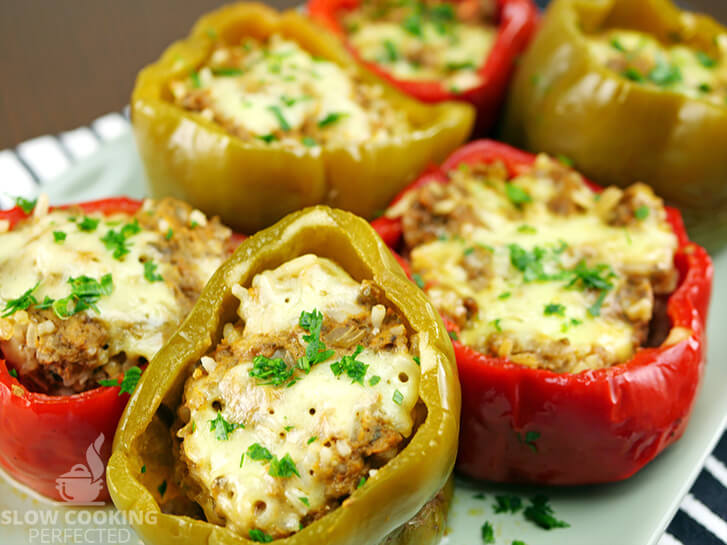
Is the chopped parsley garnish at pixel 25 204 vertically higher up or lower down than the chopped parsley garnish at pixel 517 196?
higher up

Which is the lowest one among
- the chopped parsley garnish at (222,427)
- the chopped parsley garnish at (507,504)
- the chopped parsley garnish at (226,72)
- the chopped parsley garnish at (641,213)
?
the chopped parsley garnish at (507,504)

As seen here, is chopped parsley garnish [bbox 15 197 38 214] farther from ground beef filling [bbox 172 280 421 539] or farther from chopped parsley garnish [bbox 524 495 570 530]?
chopped parsley garnish [bbox 524 495 570 530]

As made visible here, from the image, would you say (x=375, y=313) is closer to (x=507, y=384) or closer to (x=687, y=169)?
(x=507, y=384)

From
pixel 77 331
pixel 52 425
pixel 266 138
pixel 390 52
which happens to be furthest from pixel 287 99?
pixel 52 425

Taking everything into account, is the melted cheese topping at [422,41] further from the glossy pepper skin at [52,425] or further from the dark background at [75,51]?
the glossy pepper skin at [52,425]

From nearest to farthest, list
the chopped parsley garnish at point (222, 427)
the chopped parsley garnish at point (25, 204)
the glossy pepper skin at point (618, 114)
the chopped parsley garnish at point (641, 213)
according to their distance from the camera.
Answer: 1. the chopped parsley garnish at point (222, 427)
2. the chopped parsley garnish at point (25, 204)
3. the chopped parsley garnish at point (641, 213)
4. the glossy pepper skin at point (618, 114)

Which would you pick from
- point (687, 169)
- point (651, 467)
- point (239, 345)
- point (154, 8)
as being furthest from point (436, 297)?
point (154, 8)

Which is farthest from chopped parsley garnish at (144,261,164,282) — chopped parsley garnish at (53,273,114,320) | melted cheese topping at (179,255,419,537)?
melted cheese topping at (179,255,419,537)

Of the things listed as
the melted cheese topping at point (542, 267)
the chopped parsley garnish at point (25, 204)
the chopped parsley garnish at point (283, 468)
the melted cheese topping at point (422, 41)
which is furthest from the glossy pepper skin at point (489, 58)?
the chopped parsley garnish at point (283, 468)
